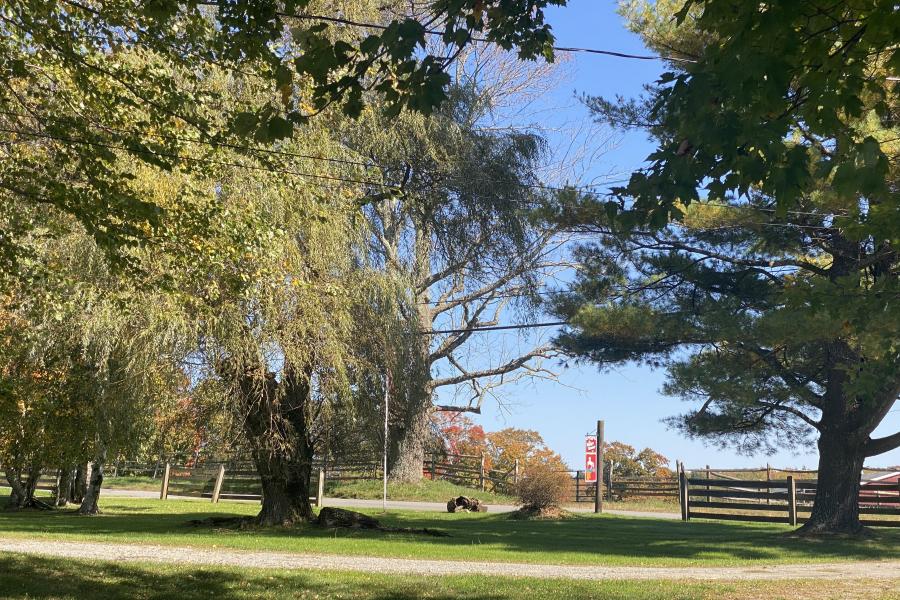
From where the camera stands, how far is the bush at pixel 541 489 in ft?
73.4

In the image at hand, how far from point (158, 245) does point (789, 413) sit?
16.3m

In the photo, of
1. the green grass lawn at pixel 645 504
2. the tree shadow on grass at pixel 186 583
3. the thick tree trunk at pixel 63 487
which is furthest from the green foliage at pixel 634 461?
the tree shadow on grass at pixel 186 583

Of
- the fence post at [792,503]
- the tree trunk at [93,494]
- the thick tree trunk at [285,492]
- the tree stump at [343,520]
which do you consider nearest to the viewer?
the thick tree trunk at [285,492]

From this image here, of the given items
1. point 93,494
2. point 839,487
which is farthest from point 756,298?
point 93,494

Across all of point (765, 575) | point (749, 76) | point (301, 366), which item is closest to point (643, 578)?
point (765, 575)

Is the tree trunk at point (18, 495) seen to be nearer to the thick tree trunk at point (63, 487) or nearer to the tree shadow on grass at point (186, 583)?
the thick tree trunk at point (63, 487)

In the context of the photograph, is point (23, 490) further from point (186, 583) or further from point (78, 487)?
point (186, 583)

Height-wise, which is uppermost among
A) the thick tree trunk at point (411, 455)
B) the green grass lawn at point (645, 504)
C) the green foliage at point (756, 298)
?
the green foliage at point (756, 298)

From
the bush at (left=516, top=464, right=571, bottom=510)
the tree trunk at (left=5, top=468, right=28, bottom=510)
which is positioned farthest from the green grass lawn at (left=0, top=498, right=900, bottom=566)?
the bush at (left=516, top=464, right=571, bottom=510)

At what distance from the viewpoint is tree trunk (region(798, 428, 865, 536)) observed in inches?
730

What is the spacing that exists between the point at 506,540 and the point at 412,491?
1458 centimetres

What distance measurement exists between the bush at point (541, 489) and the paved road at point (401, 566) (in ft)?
32.8

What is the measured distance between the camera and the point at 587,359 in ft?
65.5

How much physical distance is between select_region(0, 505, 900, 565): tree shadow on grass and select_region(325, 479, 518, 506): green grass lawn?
8.78 meters
